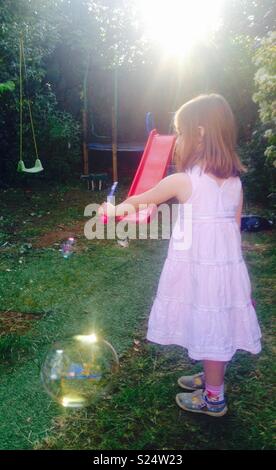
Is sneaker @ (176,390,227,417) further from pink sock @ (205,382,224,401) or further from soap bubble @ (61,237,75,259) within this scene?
soap bubble @ (61,237,75,259)

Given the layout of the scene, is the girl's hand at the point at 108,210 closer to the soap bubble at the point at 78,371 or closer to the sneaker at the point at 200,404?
the soap bubble at the point at 78,371

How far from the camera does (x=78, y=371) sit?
9.06 feet

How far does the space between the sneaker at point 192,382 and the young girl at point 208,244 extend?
390 millimetres

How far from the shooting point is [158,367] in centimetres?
324

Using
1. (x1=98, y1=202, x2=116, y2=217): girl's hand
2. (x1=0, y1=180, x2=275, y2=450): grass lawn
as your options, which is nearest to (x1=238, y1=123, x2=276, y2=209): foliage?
(x1=0, y1=180, x2=275, y2=450): grass lawn

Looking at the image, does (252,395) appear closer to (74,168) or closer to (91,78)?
(74,168)

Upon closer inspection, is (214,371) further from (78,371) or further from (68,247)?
(68,247)

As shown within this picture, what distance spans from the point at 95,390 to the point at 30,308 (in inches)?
62.3

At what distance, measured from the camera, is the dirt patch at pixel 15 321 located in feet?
12.4

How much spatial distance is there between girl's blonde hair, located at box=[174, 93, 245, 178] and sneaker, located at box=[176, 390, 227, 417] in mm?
1298

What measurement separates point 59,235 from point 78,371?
406 centimetres

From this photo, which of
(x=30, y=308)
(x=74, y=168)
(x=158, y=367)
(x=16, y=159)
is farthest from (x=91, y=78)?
(x=158, y=367)

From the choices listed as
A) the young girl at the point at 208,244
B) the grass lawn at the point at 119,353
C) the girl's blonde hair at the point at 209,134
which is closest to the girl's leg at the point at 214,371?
the young girl at the point at 208,244

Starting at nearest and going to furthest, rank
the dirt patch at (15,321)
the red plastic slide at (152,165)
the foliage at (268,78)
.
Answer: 1. the dirt patch at (15,321)
2. the foliage at (268,78)
3. the red plastic slide at (152,165)
